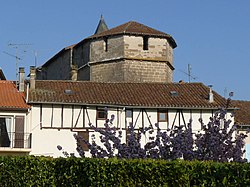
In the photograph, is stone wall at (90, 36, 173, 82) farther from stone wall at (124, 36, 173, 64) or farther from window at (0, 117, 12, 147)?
window at (0, 117, 12, 147)

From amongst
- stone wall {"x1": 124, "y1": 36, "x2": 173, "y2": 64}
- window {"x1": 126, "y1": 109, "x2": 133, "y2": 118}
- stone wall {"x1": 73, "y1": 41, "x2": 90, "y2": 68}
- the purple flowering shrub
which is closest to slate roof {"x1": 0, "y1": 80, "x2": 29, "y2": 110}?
window {"x1": 126, "y1": 109, "x2": 133, "y2": 118}

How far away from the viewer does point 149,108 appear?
3300 centimetres

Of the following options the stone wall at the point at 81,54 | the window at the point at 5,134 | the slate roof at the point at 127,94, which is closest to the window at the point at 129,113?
the slate roof at the point at 127,94

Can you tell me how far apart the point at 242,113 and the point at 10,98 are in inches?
565

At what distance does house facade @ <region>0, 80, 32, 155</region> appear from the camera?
30980 mm

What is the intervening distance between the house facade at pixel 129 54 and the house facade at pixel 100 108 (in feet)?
23.4

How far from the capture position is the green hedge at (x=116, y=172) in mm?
13820

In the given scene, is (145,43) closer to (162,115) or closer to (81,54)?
(81,54)

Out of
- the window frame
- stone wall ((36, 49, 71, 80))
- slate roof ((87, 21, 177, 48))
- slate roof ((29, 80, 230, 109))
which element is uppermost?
slate roof ((87, 21, 177, 48))

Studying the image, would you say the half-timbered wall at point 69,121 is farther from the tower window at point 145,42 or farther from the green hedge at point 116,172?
the green hedge at point 116,172

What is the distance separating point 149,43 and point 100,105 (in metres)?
11.6

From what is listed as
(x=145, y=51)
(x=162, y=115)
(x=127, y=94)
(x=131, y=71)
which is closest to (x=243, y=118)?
(x=162, y=115)

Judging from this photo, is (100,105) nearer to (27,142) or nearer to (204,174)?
(27,142)

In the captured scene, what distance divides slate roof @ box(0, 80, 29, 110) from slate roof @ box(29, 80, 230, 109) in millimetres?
563
